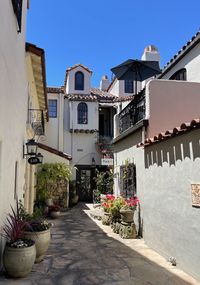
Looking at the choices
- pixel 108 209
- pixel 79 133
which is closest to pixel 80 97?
pixel 79 133

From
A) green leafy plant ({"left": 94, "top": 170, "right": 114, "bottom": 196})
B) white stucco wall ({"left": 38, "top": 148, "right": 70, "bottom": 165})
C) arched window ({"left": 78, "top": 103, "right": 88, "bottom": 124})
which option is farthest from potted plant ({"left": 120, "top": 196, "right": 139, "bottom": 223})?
arched window ({"left": 78, "top": 103, "right": 88, "bottom": 124})

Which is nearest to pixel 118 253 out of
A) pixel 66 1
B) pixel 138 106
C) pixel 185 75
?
pixel 138 106

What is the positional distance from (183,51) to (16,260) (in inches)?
406

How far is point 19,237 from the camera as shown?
5.89 meters

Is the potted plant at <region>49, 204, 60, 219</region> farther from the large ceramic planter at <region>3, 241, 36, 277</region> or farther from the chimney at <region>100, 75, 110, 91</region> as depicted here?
the chimney at <region>100, 75, 110, 91</region>

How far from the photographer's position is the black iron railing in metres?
9.61

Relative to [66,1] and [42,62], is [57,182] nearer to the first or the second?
[42,62]

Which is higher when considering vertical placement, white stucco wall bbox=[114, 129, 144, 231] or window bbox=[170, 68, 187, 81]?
window bbox=[170, 68, 187, 81]

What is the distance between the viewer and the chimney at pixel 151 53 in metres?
23.1

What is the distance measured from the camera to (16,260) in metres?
5.23

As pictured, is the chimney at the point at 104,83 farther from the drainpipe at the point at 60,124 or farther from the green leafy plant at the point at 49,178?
the green leafy plant at the point at 49,178

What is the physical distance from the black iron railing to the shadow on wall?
1907 mm

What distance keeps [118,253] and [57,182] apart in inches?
404

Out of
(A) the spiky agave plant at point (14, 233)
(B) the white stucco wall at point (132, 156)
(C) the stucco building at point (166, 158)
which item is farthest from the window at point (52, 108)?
(A) the spiky agave plant at point (14, 233)
